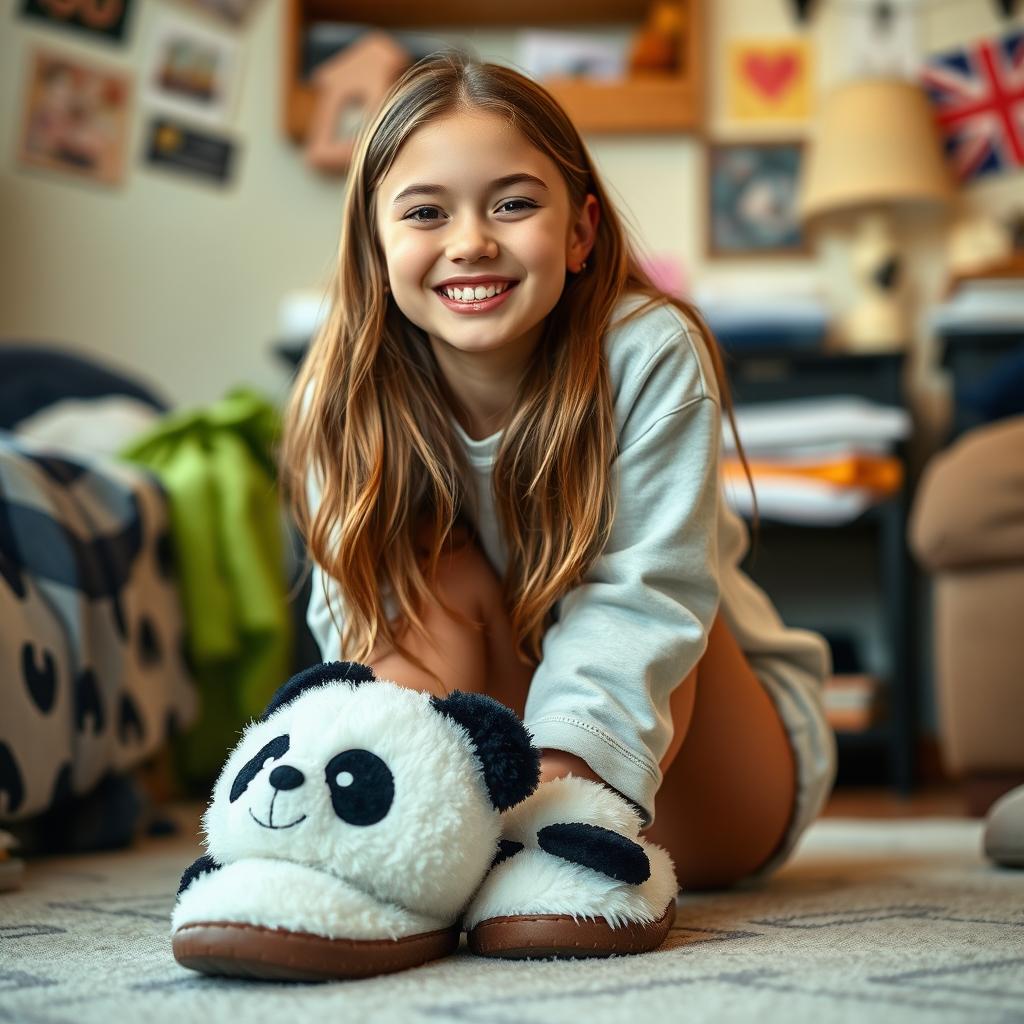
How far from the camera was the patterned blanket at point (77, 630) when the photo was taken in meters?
1.20

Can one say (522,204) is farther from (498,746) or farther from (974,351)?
(974,351)

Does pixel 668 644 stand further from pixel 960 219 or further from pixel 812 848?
pixel 960 219

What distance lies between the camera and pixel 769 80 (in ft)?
8.09

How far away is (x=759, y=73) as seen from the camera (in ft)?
8.09

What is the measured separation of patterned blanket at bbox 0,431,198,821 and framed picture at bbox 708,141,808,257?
49.1 inches

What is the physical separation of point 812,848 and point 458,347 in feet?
2.52

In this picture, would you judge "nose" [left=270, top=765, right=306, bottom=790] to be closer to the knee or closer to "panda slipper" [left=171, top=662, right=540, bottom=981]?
"panda slipper" [left=171, top=662, right=540, bottom=981]

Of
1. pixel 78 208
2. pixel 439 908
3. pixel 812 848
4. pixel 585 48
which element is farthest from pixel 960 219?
pixel 439 908

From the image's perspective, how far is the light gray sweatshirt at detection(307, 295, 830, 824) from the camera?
80cm

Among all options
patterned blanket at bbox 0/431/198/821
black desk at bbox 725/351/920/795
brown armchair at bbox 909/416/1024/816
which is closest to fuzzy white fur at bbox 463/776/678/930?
patterned blanket at bbox 0/431/198/821

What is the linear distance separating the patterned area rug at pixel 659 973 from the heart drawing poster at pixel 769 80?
1.75 metres

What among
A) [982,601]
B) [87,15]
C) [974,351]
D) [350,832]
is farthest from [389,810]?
[87,15]

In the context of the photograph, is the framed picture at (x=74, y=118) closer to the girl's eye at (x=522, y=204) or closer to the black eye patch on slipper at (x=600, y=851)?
the girl's eye at (x=522, y=204)

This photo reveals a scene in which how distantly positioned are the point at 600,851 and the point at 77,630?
789 mm
